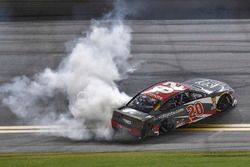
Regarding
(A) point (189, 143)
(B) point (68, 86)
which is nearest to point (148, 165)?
(A) point (189, 143)

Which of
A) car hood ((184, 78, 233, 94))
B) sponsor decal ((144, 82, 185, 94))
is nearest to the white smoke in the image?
sponsor decal ((144, 82, 185, 94))

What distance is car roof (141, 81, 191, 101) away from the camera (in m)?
16.6

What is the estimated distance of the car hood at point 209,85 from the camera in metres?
17.8

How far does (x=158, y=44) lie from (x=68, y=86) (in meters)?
5.31

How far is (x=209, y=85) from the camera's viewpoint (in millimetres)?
18219

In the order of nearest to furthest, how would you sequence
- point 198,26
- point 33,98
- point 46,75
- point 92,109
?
1. point 92,109
2. point 33,98
3. point 46,75
4. point 198,26

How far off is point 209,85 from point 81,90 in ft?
14.5

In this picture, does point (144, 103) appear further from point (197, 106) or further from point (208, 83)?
point (208, 83)

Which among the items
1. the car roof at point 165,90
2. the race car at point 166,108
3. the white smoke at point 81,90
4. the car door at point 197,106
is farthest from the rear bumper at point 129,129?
the car door at point 197,106

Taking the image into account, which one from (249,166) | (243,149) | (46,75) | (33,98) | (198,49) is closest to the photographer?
(249,166)

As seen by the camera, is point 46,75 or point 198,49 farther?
point 198,49

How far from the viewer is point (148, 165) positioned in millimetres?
14156

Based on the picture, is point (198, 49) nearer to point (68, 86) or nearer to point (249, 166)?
point (68, 86)

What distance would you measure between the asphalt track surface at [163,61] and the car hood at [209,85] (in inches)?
32.7
